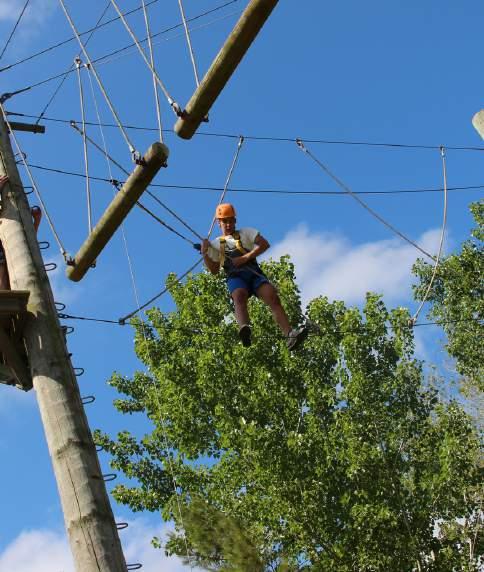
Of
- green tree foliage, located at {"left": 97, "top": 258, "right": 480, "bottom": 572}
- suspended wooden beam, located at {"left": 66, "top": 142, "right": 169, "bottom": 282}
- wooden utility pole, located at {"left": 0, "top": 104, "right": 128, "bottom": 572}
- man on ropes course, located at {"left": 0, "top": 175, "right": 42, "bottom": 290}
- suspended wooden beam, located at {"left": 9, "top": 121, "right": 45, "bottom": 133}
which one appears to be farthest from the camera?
green tree foliage, located at {"left": 97, "top": 258, "right": 480, "bottom": 572}

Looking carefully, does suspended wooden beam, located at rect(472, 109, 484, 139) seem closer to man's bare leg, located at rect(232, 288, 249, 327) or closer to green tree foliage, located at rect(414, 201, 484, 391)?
man's bare leg, located at rect(232, 288, 249, 327)

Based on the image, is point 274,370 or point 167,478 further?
point 167,478

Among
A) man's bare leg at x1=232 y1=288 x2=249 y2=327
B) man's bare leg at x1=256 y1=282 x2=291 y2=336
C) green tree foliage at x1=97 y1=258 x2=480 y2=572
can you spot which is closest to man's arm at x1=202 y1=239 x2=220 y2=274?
man's bare leg at x1=232 y1=288 x2=249 y2=327

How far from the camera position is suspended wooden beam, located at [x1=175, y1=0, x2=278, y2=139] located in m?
5.18

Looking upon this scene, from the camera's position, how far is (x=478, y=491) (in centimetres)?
1930

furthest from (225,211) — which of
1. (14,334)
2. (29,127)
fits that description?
(29,127)

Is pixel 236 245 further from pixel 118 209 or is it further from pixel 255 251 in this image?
pixel 118 209

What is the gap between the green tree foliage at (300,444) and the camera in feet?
52.3

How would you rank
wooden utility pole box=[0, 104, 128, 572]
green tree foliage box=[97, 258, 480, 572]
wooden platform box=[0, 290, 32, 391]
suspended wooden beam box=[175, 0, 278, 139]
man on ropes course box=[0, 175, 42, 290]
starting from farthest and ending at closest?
green tree foliage box=[97, 258, 480, 572] < man on ropes course box=[0, 175, 42, 290] < wooden platform box=[0, 290, 32, 391] < suspended wooden beam box=[175, 0, 278, 139] < wooden utility pole box=[0, 104, 128, 572]

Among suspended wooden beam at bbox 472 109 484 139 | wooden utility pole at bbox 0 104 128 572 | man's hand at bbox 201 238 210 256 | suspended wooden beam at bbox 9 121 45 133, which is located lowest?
wooden utility pole at bbox 0 104 128 572

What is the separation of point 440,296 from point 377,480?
5634 mm

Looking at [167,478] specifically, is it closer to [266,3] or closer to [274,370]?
[274,370]

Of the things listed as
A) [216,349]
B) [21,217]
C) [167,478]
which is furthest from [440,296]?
[21,217]

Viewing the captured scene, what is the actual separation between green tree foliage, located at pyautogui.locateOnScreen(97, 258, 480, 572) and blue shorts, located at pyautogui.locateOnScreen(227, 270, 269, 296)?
28.3 ft
